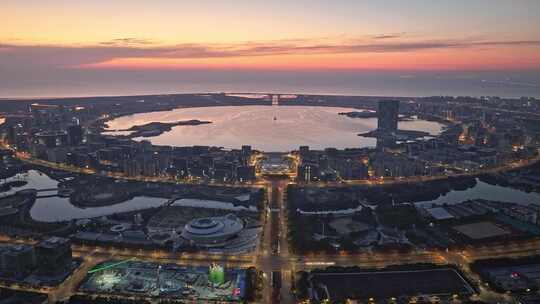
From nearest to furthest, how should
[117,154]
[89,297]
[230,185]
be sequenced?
[89,297], [230,185], [117,154]

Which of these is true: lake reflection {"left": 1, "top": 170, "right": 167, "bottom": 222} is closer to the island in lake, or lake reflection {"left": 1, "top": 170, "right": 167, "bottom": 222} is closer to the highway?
the highway

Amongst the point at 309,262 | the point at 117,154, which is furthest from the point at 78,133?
the point at 309,262

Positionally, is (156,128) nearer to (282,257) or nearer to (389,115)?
(389,115)

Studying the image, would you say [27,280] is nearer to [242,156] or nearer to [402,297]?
[402,297]

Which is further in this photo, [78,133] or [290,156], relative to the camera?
[78,133]

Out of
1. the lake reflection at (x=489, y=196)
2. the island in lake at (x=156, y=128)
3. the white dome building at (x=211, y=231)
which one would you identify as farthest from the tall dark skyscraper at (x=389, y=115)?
the white dome building at (x=211, y=231)

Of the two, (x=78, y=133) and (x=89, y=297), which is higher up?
(x=78, y=133)

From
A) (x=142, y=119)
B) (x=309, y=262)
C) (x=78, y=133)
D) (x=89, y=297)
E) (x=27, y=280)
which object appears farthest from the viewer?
(x=142, y=119)
